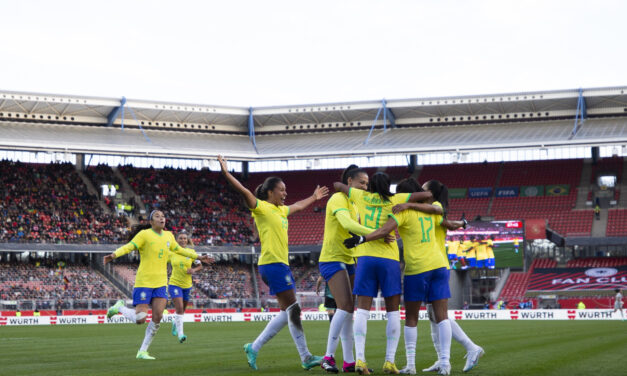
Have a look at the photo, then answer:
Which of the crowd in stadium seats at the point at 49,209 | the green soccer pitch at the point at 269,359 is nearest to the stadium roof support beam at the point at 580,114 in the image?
the crowd in stadium seats at the point at 49,209

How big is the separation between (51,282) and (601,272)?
35596 millimetres

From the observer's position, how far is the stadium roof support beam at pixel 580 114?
184 feet

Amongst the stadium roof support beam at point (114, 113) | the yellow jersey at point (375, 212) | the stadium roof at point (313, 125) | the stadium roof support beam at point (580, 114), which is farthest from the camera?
the stadium roof support beam at point (114, 113)

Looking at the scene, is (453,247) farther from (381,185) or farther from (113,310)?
(381,185)

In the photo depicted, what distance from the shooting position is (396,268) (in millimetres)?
9609

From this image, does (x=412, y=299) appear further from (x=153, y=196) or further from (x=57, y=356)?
(x=153, y=196)

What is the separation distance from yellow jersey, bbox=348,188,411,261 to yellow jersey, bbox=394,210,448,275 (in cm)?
18

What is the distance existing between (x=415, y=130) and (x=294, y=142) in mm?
9437

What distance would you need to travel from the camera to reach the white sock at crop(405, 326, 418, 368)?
9516mm

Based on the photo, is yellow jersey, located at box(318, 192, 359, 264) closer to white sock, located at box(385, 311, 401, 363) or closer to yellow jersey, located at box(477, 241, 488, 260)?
white sock, located at box(385, 311, 401, 363)

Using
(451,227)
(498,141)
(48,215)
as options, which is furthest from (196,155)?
(451,227)

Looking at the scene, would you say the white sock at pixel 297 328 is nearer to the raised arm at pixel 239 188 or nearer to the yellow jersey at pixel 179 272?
the raised arm at pixel 239 188

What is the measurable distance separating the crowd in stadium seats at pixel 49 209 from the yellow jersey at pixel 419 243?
46664 mm

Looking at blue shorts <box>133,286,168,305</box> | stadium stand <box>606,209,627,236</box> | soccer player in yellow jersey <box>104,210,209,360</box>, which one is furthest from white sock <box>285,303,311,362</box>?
stadium stand <box>606,209,627,236</box>
